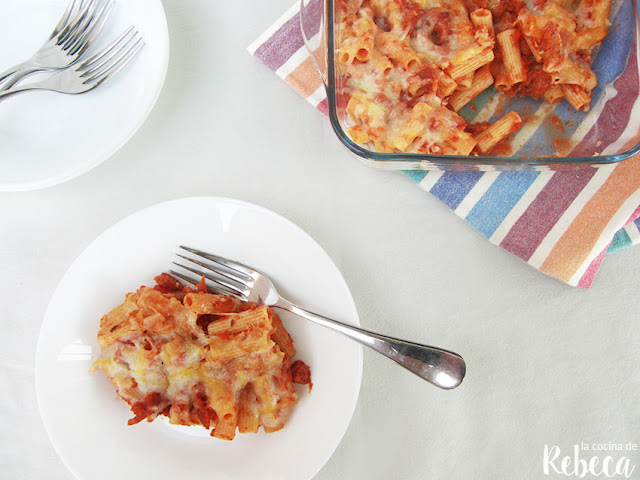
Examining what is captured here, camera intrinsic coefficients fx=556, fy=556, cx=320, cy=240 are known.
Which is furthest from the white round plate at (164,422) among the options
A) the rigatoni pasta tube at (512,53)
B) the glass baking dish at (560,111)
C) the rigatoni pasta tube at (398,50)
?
the rigatoni pasta tube at (512,53)

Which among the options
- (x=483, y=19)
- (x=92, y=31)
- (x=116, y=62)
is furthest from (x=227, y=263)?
(x=483, y=19)

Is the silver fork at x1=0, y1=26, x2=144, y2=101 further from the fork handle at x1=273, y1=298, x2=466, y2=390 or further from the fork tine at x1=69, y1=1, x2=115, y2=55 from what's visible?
the fork handle at x1=273, y1=298, x2=466, y2=390

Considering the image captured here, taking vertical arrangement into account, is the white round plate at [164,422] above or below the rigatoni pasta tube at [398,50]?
below

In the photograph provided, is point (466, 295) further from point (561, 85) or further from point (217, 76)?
point (217, 76)

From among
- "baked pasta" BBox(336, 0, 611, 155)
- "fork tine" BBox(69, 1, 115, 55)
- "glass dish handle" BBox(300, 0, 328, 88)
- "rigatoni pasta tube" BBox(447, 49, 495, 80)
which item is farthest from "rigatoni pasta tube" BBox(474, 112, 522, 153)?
"fork tine" BBox(69, 1, 115, 55)

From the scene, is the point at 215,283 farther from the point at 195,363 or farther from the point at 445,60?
the point at 445,60

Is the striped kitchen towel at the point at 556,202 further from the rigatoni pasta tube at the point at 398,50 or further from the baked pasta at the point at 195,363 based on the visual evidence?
the baked pasta at the point at 195,363
